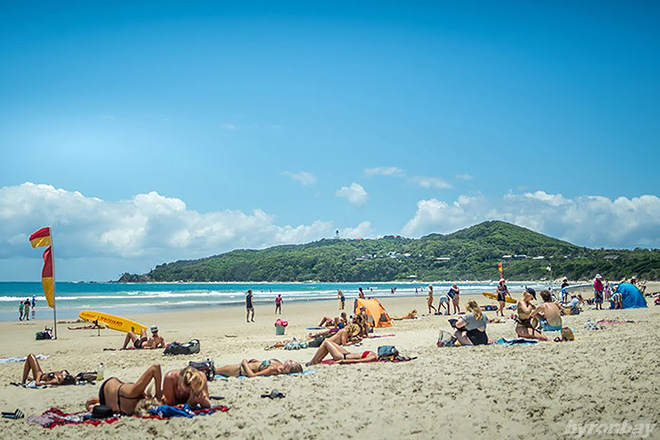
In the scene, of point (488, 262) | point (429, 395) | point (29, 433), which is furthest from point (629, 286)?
point (488, 262)

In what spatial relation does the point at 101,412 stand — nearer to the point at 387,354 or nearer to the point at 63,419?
the point at 63,419

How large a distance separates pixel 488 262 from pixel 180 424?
120339mm

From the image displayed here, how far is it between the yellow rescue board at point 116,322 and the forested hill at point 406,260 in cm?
8510

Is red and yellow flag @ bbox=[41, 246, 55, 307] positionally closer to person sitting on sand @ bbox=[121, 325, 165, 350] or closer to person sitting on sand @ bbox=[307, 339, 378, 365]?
person sitting on sand @ bbox=[121, 325, 165, 350]

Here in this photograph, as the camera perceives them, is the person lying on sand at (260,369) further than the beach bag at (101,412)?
Yes

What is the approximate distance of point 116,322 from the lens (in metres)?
14.6

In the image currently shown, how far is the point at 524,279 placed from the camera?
322 ft

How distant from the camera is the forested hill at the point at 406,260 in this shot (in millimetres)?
111287

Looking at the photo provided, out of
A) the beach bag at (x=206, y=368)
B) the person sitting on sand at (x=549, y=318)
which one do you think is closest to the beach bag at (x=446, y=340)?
the person sitting on sand at (x=549, y=318)

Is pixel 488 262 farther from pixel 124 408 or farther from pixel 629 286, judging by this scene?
pixel 124 408

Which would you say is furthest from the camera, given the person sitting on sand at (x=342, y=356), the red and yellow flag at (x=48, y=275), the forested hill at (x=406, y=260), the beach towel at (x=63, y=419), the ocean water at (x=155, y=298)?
the forested hill at (x=406, y=260)

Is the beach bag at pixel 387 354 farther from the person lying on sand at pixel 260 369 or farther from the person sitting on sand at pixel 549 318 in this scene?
the person sitting on sand at pixel 549 318

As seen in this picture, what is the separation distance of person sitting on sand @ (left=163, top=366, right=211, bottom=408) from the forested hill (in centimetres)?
9036

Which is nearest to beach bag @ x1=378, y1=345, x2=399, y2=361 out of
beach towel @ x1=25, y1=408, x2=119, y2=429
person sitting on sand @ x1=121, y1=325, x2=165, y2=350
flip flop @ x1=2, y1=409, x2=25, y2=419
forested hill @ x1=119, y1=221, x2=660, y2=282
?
beach towel @ x1=25, y1=408, x2=119, y2=429
